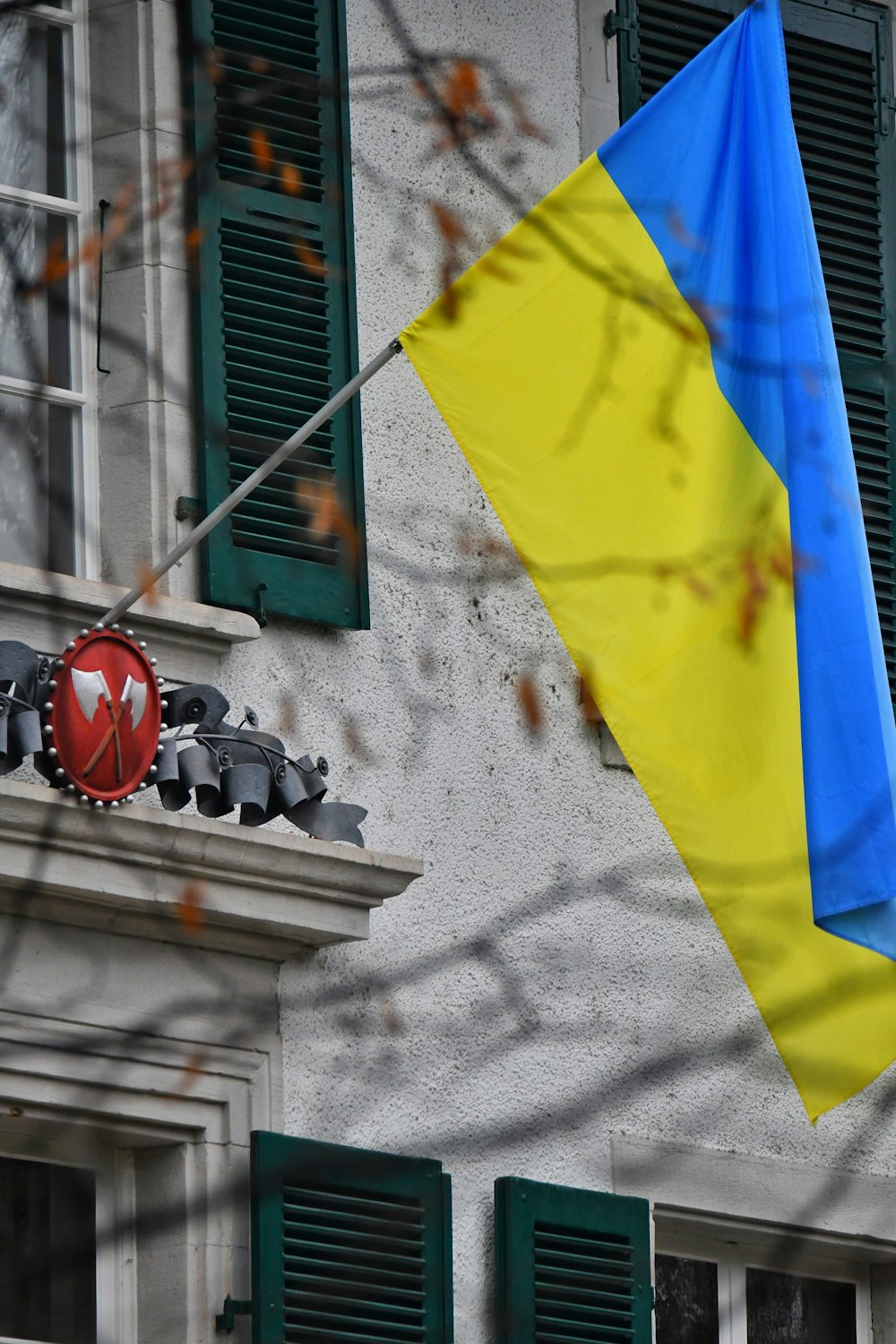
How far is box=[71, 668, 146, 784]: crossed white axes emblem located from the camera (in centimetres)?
840

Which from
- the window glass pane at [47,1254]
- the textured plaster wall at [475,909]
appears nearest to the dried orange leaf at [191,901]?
the textured plaster wall at [475,909]

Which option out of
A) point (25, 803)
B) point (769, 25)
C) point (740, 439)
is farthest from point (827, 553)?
point (25, 803)

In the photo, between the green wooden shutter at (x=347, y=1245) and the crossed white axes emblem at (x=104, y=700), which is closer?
the crossed white axes emblem at (x=104, y=700)

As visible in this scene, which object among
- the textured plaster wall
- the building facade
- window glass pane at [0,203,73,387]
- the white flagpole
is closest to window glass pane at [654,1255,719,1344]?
the building facade

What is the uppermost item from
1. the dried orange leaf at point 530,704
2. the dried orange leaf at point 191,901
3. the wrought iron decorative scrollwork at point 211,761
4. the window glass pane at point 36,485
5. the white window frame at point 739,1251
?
the window glass pane at point 36,485

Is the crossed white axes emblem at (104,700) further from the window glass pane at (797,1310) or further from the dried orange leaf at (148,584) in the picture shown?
the window glass pane at (797,1310)

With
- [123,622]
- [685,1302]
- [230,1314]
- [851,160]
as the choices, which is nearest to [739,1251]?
[685,1302]

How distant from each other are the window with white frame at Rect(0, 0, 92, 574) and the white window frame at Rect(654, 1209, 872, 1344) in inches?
90.8

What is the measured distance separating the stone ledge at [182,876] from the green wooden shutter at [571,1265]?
82cm

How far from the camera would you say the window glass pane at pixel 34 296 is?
366 inches

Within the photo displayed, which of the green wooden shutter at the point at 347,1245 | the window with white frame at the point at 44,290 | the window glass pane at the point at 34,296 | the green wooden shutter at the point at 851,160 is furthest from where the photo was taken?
the green wooden shutter at the point at 851,160

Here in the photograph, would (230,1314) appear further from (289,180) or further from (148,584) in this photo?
(289,180)

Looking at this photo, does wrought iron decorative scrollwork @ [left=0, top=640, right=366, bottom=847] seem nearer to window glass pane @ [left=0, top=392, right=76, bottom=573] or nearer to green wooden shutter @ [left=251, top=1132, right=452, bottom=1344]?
window glass pane @ [left=0, top=392, right=76, bottom=573]

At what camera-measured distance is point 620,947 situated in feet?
31.7
